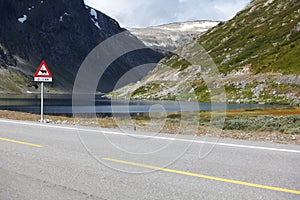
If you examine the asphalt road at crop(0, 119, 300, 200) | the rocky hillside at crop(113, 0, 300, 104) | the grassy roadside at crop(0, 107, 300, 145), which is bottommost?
the asphalt road at crop(0, 119, 300, 200)

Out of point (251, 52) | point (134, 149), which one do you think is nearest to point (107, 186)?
point (134, 149)

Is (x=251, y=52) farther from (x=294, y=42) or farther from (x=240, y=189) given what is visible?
(x=240, y=189)

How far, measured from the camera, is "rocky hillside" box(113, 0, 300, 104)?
13088 cm

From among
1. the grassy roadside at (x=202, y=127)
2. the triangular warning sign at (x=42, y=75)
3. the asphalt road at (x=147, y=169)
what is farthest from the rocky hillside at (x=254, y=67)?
the asphalt road at (x=147, y=169)

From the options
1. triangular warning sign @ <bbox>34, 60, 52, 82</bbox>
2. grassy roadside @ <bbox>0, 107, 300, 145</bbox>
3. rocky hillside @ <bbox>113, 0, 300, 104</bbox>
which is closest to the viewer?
grassy roadside @ <bbox>0, 107, 300, 145</bbox>

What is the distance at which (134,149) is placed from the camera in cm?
1256

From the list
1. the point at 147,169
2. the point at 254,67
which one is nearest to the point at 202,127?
the point at 147,169

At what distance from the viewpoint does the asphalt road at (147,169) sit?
7609 mm

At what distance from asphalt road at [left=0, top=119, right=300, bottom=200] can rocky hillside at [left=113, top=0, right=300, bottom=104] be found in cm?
9522

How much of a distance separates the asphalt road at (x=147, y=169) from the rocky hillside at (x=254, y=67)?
95.2 metres

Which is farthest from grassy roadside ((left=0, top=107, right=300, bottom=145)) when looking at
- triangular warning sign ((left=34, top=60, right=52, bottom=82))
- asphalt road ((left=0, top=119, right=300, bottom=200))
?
triangular warning sign ((left=34, top=60, right=52, bottom=82))

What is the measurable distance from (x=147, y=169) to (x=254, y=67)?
151 metres

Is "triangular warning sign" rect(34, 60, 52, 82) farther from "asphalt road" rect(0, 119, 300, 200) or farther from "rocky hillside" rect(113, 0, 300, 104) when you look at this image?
"rocky hillside" rect(113, 0, 300, 104)

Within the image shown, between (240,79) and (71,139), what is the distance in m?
139
